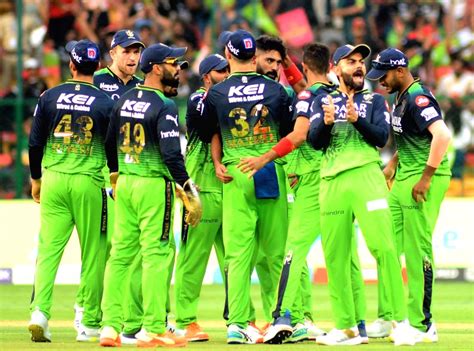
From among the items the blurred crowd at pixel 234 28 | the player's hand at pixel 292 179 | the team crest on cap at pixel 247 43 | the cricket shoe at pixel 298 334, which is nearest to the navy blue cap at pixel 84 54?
the team crest on cap at pixel 247 43

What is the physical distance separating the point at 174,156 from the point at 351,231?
5.55 ft

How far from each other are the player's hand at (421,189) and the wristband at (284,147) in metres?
1.18

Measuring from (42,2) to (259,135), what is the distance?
37.3 ft

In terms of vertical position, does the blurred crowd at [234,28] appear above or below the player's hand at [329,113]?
above

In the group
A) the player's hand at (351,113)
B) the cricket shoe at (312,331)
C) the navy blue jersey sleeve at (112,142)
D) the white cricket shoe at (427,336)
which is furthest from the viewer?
the cricket shoe at (312,331)

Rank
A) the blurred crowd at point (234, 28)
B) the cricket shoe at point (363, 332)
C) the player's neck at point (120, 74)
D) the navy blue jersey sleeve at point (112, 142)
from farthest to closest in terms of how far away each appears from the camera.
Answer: the blurred crowd at point (234, 28), the player's neck at point (120, 74), the cricket shoe at point (363, 332), the navy blue jersey sleeve at point (112, 142)

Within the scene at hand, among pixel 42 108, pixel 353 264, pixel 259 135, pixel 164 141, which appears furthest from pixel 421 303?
pixel 42 108

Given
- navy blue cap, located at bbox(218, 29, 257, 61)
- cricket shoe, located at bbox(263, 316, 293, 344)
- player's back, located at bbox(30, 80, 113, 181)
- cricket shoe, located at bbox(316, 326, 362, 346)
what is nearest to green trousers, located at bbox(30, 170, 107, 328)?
player's back, located at bbox(30, 80, 113, 181)

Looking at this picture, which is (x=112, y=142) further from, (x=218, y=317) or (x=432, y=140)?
(x=218, y=317)

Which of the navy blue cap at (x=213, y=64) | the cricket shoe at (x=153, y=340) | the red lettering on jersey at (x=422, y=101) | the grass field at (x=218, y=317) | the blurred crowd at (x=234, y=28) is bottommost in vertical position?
the grass field at (x=218, y=317)

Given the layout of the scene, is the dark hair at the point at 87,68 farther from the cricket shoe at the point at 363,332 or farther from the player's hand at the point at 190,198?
the cricket shoe at the point at 363,332

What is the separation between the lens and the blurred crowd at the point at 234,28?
20438 millimetres

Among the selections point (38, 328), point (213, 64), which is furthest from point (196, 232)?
point (38, 328)

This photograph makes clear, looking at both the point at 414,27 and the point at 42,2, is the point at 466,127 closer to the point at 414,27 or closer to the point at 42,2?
the point at 414,27
